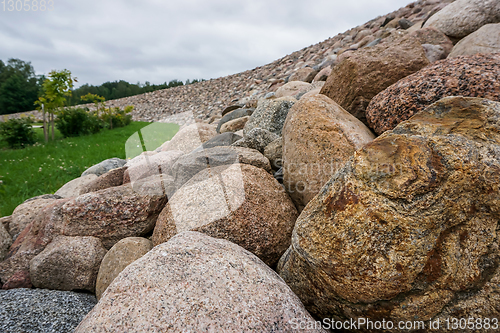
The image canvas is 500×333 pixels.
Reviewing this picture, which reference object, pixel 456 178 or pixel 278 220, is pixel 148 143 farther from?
pixel 456 178

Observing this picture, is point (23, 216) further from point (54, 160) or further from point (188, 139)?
point (54, 160)

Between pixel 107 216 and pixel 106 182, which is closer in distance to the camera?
pixel 107 216

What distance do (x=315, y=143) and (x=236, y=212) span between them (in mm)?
1115

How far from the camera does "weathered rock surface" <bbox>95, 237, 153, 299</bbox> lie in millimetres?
2688

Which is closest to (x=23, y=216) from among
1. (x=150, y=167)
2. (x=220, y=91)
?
(x=150, y=167)

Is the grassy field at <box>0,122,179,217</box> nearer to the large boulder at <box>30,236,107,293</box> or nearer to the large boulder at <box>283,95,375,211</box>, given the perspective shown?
the large boulder at <box>30,236,107,293</box>

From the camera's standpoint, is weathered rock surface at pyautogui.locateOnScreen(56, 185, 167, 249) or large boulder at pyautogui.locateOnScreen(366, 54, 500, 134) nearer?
large boulder at pyautogui.locateOnScreen(366, 54, 500, 134)

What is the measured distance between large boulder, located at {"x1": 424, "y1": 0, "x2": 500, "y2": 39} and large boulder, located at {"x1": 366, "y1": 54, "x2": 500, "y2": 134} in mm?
3527

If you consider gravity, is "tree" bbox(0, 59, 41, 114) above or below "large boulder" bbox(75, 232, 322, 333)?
above

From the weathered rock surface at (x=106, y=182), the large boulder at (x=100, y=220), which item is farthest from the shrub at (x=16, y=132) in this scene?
the large boulder at (x=100, y=220)

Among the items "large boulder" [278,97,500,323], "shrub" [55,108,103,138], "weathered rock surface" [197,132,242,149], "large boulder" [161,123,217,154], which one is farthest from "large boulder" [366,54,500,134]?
"shrub" [55,108,103,138]

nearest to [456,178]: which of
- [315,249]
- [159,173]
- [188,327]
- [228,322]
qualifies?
[315,249]

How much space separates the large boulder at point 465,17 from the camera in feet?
17.0

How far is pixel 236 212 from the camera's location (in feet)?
8.67
